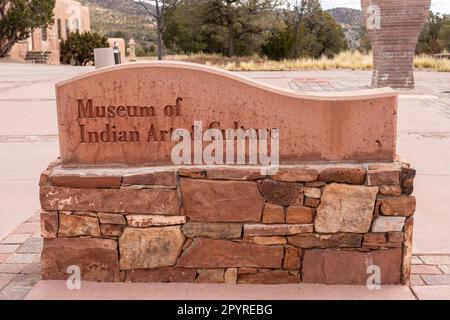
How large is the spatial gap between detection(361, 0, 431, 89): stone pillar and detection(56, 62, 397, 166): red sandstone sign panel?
11.5 meters

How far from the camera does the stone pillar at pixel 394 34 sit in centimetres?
1451

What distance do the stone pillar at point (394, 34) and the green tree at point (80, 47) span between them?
24298 millimetres

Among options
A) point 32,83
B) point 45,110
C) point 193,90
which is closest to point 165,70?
point 193,90

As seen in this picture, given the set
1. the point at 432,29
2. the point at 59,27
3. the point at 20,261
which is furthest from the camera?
the point at 432,29

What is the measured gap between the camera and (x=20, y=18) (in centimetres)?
3061

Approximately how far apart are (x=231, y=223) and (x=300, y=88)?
44.2 feet

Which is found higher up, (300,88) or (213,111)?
(213,111)

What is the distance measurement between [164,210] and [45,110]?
9.33 m

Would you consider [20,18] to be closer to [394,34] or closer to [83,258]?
[394,34]

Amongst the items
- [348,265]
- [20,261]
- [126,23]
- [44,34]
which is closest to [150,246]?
[20,261]

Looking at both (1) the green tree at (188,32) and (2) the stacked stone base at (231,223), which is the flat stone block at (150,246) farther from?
(1) the green tree at (188,32)

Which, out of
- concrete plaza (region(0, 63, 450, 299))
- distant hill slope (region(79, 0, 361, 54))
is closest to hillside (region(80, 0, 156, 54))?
distant hill slope (region(79, 0, 361, 54))

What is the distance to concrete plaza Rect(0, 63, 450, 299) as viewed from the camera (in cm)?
399

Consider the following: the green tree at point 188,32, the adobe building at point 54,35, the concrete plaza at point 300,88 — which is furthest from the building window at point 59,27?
the concrete plaza at point 300,88
